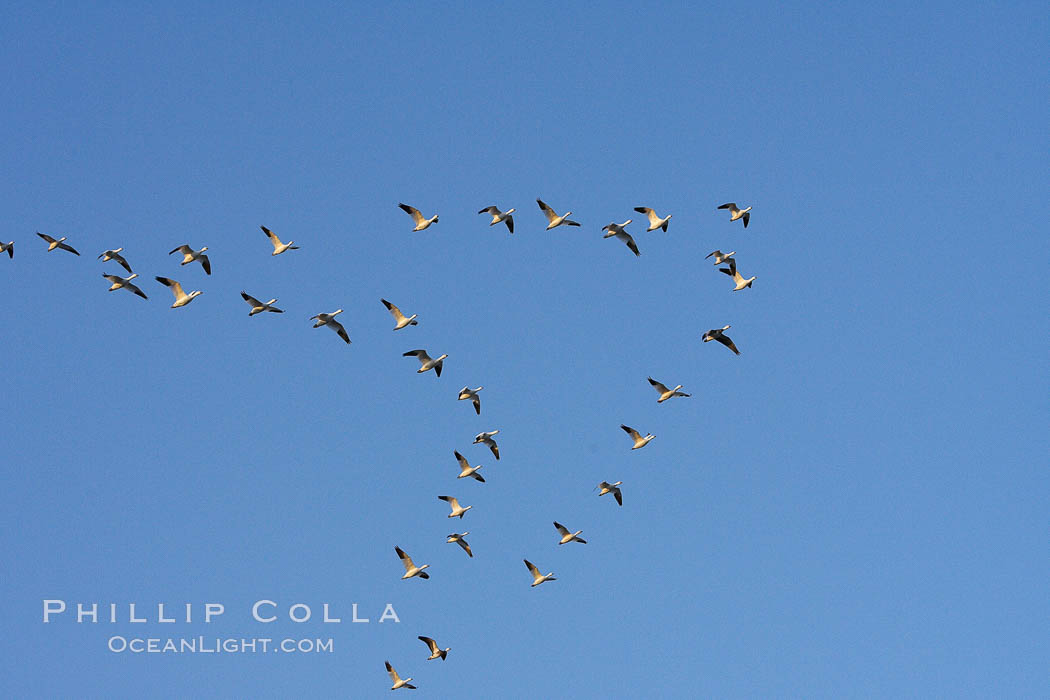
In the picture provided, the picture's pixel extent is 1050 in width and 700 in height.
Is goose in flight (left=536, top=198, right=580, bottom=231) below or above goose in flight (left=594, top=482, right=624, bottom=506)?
above

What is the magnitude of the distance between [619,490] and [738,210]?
14542 millimetres

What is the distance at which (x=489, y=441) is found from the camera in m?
76.9

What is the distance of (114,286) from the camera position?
229 ft

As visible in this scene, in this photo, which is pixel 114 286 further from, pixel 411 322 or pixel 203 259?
pixel 411 322

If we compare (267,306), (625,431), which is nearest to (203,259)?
(267,306)

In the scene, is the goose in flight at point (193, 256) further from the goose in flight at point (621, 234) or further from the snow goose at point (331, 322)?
the goose in flight at point (621, 234)

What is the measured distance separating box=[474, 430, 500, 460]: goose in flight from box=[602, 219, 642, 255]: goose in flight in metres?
11.8

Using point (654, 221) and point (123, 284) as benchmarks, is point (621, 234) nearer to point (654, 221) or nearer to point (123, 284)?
point (654, 221)

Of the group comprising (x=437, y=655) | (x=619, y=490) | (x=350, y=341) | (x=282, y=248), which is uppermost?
(x=282, y=248)

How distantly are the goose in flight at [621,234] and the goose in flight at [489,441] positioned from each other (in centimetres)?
1180

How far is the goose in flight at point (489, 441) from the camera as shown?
76312 millimetres

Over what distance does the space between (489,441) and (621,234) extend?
12.7 meters

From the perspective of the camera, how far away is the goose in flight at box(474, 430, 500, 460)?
76312 millimetres

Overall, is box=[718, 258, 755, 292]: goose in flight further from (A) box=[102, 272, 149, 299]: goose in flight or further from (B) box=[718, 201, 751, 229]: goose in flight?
(A) box=[102, 272, 149, 299]: goose in flight
